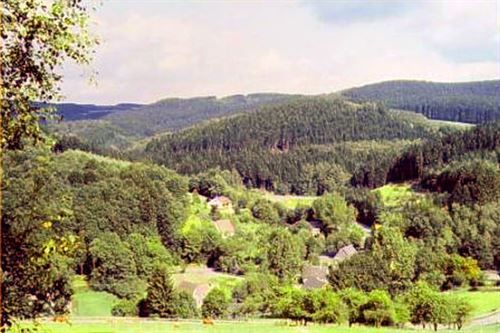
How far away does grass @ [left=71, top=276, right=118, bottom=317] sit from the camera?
200ft

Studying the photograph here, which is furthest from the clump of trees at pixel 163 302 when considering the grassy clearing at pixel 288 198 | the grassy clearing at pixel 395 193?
the grassy clearing at pixel 288 198

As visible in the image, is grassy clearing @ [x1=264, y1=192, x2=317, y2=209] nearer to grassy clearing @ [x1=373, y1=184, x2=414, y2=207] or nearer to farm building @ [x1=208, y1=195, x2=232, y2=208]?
grassy clearing @ [x1=373, y1=184, x2=414, y2=207]

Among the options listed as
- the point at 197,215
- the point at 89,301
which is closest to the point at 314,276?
the point at 89,301

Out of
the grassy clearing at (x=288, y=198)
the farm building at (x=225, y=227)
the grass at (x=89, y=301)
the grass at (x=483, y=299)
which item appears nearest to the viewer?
the grass at (x=483, y=299)

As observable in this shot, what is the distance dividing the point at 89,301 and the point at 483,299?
3902cm

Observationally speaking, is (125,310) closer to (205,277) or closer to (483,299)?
(205,277)

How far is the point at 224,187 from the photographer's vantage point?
142 metres

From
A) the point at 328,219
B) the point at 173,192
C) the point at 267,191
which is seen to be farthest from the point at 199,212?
the point at 267,191

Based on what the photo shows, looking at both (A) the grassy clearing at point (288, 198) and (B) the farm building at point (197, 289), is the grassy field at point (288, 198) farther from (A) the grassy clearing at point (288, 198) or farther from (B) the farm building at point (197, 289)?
(B) the farm building at point (197, 289)

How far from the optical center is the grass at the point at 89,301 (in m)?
60.9

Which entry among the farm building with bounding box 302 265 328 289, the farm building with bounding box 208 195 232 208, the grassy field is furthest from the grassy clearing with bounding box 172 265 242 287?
the grassy field

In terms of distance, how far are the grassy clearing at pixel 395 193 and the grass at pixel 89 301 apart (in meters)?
69.3

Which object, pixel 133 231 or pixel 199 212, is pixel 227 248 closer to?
pixel 133 231

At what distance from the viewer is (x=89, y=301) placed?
223ft
